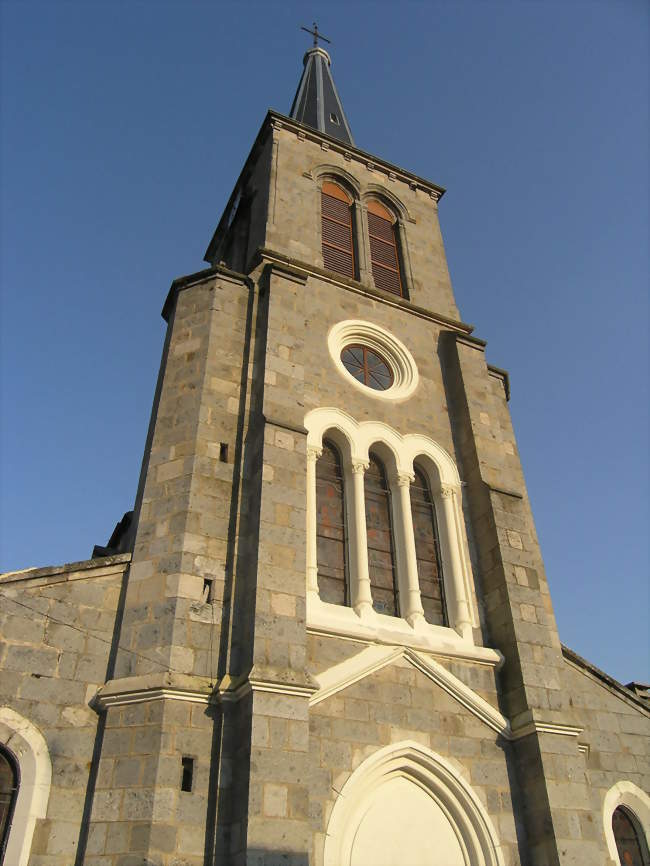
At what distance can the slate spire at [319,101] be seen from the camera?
87.7ft

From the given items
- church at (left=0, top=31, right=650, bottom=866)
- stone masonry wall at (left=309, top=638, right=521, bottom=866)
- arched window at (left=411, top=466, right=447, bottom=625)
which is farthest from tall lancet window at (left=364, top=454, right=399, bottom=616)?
stone masonry wall at (left=309, top=638, right=521, bottom=866)

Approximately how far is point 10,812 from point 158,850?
1.76 meters

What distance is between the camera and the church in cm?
884

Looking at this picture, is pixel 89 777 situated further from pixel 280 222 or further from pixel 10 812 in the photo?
pixel 280 222

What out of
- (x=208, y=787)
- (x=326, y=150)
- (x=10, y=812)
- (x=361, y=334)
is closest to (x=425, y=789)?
(x=208, y=787)

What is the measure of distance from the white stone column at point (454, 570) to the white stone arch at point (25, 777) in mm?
6392

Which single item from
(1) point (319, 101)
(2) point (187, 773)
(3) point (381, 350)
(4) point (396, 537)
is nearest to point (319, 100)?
(1) point (319, 101)

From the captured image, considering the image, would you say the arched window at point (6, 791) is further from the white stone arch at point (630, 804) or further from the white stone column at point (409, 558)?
the white stone arch at point (630, 804)

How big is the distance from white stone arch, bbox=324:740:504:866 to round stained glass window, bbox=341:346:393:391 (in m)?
7.08

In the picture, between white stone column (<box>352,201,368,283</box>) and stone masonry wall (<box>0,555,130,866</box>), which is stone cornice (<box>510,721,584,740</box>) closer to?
stone masonry wall (<box>0,555,130,866</box>)

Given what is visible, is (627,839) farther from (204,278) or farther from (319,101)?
(319,101)

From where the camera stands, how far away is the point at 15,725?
8.95 meters

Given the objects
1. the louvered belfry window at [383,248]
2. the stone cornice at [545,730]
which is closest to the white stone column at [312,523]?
the stone cornice at [545,730]

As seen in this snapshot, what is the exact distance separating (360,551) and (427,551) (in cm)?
155
